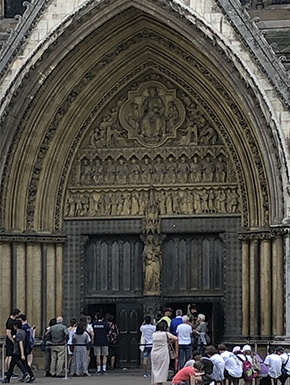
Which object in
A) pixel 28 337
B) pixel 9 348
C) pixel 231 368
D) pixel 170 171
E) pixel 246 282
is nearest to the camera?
pixel 231 368

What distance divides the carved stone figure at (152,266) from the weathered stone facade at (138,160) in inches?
4.5

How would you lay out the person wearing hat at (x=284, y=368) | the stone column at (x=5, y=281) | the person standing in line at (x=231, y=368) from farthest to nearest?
the stone column at (x=5, y=281)
the person wearing hat at (x=284, y=368)
the person standing in line at (x=231, y=368)

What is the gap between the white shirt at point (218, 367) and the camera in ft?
70.3

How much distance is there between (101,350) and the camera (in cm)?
2862

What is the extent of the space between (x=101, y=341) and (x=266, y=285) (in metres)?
3.67

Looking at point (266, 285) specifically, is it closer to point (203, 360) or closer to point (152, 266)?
point (152, 266)

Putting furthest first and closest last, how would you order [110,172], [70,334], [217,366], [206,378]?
[110,172]
[70,334]
[217,366]
[206,378]

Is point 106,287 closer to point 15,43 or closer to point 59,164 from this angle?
point 59,164

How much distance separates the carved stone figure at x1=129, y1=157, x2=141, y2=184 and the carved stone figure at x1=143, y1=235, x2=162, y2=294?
52.3 inches

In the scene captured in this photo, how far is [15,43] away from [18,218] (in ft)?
12.9

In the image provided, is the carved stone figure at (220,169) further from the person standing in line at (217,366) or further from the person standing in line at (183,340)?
the person standing in line at (217,366)

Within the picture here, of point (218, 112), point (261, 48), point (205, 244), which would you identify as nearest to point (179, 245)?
point (205, 244)

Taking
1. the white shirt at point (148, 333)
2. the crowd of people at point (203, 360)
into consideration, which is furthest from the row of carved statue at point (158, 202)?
the white shirt at point (148, 333)

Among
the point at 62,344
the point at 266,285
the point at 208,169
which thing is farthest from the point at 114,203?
the point at 266,285
